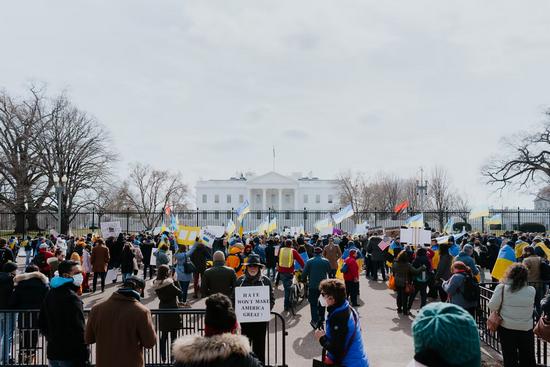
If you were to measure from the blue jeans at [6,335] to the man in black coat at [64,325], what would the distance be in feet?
7.73

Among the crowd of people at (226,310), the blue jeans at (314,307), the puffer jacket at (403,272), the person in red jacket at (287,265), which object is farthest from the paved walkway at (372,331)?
the puffer jacket at (403,272)

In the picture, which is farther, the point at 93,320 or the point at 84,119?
the point at 84,119

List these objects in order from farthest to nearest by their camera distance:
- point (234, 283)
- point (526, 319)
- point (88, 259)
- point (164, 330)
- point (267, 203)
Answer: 1. point (267, 203)
2. point (88, 259)
3. point (234, 283)
4. point (164, 330)
5. point (526, 319)

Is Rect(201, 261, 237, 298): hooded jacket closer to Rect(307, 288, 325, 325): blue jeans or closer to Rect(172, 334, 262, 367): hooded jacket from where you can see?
Rect(307, 288, 325, 325): blue jeans

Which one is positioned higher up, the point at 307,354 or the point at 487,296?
the point at 487,296

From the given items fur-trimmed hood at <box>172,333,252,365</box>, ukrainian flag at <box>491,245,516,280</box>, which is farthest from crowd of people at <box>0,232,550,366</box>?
ukrainian flag at <box>491,245,516,280</box>

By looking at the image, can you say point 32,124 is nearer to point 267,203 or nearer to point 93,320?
point 93,320

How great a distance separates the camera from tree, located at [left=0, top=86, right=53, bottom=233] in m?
40.7

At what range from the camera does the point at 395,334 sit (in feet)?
34.5

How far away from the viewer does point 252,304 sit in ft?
23.7

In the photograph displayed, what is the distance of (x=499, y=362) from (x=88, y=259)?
12703 mm

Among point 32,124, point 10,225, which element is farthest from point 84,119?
point 10,225

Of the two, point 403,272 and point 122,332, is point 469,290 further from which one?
point 122,332

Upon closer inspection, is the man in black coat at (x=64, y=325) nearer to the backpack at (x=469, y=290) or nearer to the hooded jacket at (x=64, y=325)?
the hooded jacket at (x=64, y=325)
